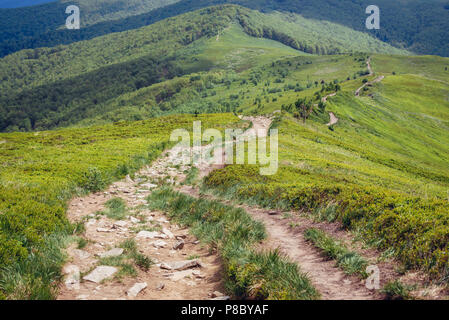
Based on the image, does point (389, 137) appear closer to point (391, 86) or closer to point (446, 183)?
point (446, 183)

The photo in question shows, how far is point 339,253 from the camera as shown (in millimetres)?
8094

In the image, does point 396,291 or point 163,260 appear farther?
point 163,260

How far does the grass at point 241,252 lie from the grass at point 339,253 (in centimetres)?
134

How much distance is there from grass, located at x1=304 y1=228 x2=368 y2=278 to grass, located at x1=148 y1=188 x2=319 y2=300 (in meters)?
1.34

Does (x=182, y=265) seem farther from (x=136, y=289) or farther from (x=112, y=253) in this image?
(x=112, y=253)

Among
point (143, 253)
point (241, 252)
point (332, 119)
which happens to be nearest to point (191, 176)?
point (143, 253)

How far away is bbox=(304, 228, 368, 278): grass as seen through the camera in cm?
719

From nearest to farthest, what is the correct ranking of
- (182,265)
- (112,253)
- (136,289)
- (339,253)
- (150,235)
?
(136,289), (339,253), (182,265), (112,253), (150,235)

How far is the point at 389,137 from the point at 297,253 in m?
105

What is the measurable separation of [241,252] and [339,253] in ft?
8.44

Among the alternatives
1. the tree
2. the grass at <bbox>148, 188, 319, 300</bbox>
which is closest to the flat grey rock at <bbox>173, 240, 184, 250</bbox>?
the grass at <bbox>148, 188, 319, 300</bbox>

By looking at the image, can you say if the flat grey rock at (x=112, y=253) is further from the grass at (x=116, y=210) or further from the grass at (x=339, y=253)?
the grass at (x=339, y=253)
